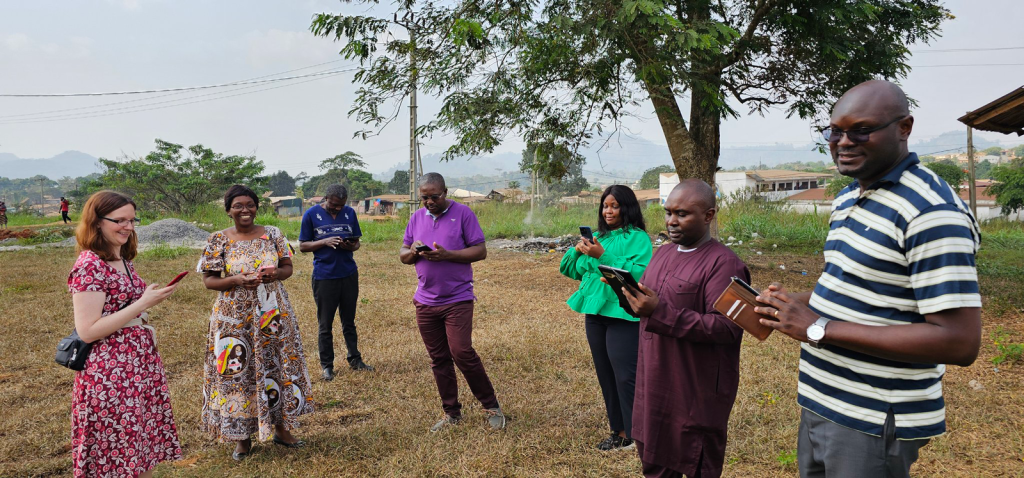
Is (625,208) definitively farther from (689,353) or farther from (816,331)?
(816,331)

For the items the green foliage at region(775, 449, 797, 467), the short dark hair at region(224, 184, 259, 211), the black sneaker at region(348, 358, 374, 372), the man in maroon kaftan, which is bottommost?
the green foliage at region(775, 449, 797, 467)

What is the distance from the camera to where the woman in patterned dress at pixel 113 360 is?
2.89m

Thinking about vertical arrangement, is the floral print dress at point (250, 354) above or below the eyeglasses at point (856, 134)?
below

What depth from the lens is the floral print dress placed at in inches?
149

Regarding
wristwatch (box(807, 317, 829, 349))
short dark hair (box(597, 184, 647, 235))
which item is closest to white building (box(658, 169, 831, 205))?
short dark hair (box(597, 184, 647, 235))

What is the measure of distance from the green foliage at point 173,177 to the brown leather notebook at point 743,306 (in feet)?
113

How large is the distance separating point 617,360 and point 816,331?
201 cm

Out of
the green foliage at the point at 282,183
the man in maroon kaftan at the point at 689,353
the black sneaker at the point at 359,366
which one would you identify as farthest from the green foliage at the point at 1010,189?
the green foliage at the point at 282,183

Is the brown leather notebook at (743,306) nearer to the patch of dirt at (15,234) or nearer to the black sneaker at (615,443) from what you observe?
the black sneaker at (615,443)

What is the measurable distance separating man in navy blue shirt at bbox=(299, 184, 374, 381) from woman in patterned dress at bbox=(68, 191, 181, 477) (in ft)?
8.08

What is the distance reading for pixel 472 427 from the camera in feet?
14.3

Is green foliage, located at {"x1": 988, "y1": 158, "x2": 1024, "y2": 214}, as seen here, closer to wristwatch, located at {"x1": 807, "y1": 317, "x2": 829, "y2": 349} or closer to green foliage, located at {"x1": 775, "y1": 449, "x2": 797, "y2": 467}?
green foliage, located at {"x1": 775, "y1": 449, "x2": 797, "y2": 467}

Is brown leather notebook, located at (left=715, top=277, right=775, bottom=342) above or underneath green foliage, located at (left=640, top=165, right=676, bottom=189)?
underneath

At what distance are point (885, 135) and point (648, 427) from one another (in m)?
1.49
